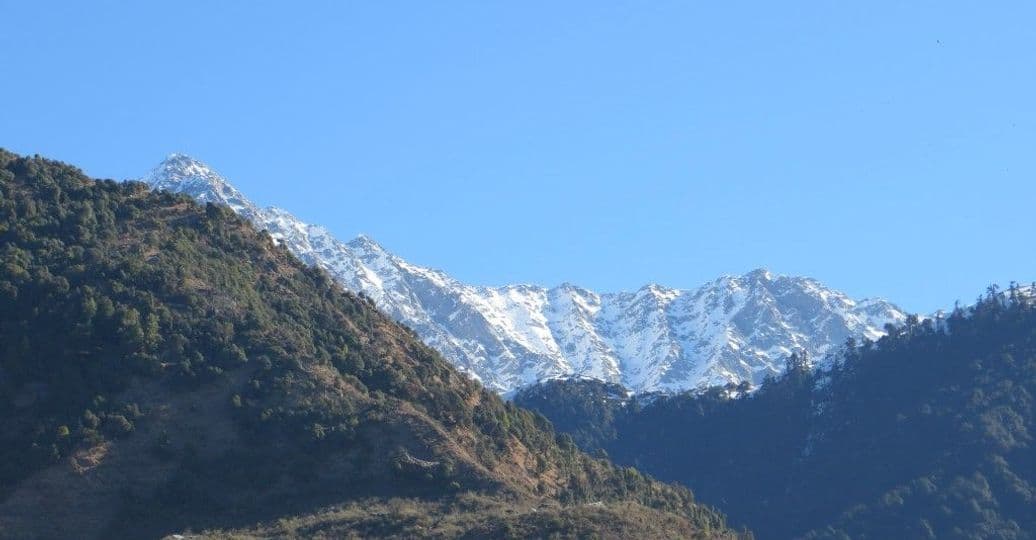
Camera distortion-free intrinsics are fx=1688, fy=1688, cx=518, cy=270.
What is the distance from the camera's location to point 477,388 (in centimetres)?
14625

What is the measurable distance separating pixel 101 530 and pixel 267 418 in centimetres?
1554

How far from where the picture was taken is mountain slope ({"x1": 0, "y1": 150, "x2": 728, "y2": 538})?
113 metres

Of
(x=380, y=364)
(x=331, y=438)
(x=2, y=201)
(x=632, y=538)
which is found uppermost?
(x=2, y=201)

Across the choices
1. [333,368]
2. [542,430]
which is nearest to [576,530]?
[333,368]

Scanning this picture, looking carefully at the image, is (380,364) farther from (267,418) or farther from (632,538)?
(632,538)

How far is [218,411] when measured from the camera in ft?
399

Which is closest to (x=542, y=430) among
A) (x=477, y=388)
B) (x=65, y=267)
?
(x=477, y=388)

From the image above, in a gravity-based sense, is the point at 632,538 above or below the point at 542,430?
below

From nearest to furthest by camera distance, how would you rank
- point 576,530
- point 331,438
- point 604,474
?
point 576,530 < point 331,438 < point 604,474

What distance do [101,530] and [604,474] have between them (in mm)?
48588

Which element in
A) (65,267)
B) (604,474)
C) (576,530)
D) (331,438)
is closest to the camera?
(576,530)

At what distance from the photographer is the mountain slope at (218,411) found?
112688mm

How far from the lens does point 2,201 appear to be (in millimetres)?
136125

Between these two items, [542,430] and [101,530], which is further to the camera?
[542,430]
